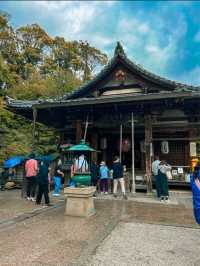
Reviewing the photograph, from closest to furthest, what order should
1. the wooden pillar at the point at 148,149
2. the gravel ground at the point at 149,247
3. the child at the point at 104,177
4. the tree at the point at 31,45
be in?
1. the gravel ground at the point at 149,247
2. the wooden pillar at the point at 148,149
3. the child at the point at 104,177
4. the tree at the point at 31,45

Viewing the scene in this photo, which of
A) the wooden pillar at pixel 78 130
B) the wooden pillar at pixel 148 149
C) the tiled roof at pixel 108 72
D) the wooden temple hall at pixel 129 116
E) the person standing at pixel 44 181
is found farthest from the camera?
the wooden pillar at pixel 78 130

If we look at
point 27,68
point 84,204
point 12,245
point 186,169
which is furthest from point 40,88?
point 12,245

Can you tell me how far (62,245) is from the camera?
13.7 feet

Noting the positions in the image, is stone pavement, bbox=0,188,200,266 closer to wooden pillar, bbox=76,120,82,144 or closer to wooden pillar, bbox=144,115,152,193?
wooden pillar, bbox=144,115,152,193

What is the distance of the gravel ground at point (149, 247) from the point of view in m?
3.57

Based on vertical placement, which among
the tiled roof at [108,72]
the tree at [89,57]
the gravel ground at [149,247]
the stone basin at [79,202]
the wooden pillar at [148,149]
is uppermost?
the tree at [89,57]

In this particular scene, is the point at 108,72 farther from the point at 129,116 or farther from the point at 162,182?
the point at 162,182

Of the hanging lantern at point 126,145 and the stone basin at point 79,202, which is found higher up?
the hanging lantern at point 126,145

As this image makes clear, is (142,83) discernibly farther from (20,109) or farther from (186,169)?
(20,109)

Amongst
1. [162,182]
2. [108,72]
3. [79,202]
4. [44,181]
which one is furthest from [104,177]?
[108,72]

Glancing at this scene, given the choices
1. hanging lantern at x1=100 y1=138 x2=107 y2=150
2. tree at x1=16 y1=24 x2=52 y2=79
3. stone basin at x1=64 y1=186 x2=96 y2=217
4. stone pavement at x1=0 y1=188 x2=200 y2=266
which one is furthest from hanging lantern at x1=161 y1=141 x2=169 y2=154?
tree at x1=16 y1=24 x2=52 y2=79

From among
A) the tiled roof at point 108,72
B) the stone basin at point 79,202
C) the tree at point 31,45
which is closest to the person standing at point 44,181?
the stone basin at point 79,202

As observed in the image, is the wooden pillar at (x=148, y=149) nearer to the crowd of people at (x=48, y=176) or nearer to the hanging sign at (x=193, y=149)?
the crowd of people at (x=48, y=176)

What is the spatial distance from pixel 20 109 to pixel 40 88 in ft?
41.9
